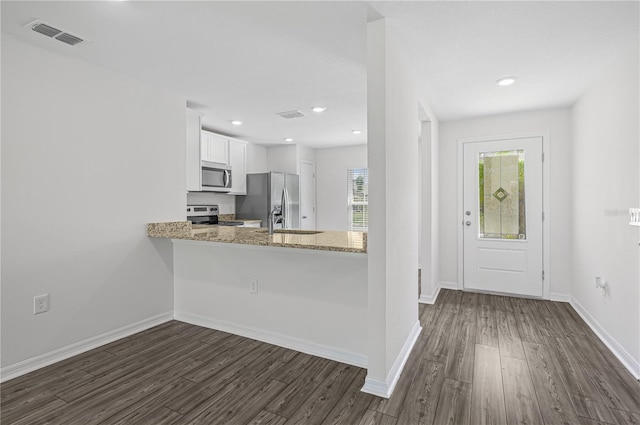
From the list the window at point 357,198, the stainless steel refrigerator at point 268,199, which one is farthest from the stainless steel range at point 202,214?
the window at point 357,198

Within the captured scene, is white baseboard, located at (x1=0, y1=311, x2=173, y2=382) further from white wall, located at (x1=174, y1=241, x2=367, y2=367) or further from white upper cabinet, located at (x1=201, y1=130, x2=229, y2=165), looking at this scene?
white upper cabinet, located at (x1=201, y1=130, x2=229, y2=165)

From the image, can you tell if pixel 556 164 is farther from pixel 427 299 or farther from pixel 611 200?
pixel 427 299

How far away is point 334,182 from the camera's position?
21.6ft

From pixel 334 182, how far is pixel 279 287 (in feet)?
13.3

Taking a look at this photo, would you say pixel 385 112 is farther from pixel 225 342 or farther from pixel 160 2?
pixel 225 342

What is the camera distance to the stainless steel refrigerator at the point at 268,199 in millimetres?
5422

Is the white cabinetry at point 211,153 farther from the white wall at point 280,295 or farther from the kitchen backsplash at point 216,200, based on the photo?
the white wall at point 280,295

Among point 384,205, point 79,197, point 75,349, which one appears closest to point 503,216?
point 384,205

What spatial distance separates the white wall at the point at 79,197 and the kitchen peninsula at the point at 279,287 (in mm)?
297

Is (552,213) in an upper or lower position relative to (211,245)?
upper

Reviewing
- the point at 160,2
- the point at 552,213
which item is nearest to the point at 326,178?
the point at 552,213

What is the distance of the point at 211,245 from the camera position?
122 inches

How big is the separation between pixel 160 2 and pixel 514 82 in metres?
2.91

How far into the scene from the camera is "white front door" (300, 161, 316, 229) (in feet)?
20.7
